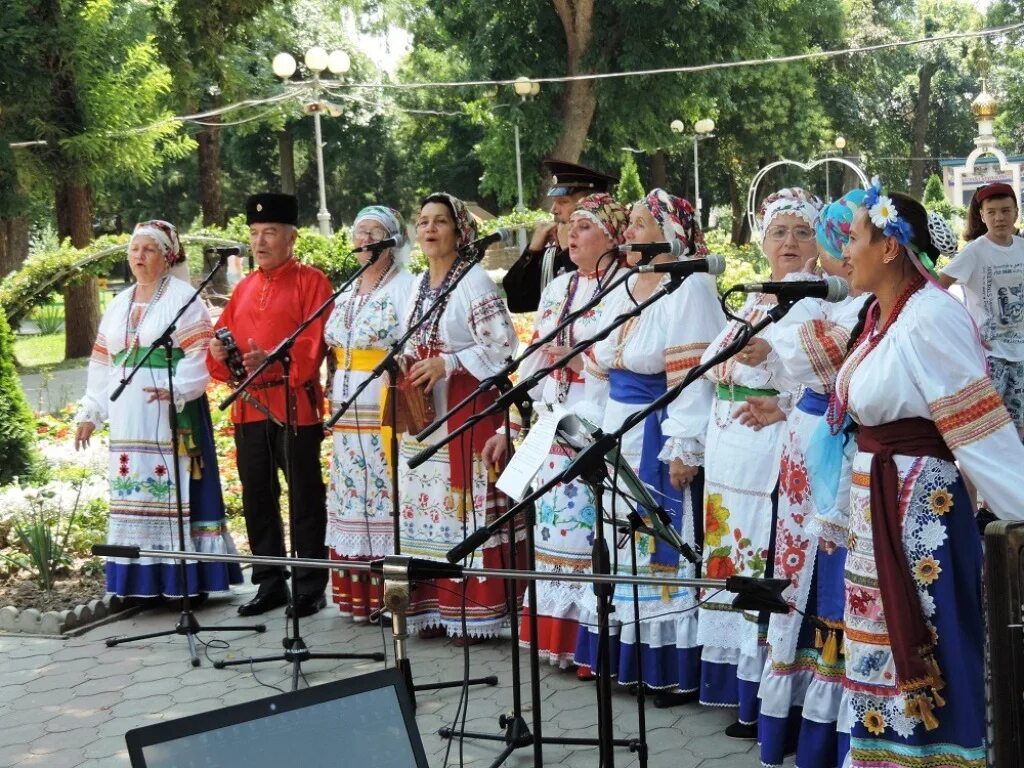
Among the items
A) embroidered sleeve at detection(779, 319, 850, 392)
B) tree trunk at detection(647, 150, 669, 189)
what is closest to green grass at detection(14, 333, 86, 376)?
embroidered sleeve at detection(779, 319, 850, 392)

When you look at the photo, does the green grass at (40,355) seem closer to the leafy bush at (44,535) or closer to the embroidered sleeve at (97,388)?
the leafy bush at (44,535)

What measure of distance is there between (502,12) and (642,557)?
1801 cm

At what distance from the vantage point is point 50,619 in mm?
6988

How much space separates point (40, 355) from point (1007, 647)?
67.6ft

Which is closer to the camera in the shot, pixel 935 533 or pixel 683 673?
pixel 935 533

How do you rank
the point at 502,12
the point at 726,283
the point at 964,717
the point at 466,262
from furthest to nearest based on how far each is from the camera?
the point at 502,12, the point at 726,283, the point at 466,262, the point at 964,717

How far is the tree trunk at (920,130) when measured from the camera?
58875 millimetres

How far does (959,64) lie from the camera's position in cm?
6506

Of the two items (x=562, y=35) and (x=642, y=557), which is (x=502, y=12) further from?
(x=642, y=557)

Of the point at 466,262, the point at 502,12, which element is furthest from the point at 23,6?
the point at 466,262

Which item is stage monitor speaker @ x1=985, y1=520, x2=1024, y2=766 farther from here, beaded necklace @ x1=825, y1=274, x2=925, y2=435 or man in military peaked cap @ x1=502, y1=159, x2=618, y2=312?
man in military peaked cap @ x1=502, y1=159, x2=618, y2=312

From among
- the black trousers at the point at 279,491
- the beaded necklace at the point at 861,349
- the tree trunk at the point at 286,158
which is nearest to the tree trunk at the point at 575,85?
the black trousers at the point at 279,491

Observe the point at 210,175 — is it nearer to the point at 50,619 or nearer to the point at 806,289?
the point at 50,619

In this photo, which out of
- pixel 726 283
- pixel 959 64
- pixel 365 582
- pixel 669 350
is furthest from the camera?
pixel 959 64
